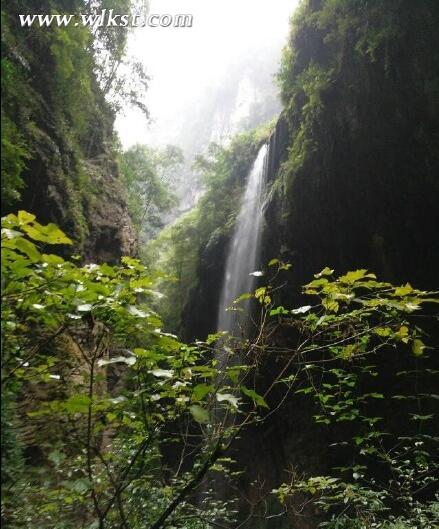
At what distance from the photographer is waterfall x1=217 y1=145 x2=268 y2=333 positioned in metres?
12.5

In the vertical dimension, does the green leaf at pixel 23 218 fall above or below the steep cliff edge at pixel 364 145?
below

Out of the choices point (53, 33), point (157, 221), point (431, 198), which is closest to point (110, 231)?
point (53, 33)

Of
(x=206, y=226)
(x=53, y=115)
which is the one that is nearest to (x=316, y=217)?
(x=53, y=115)

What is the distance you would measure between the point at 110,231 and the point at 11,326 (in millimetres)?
9429

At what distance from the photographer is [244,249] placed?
13039 millimetres

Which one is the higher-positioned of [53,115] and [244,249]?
[53,115]

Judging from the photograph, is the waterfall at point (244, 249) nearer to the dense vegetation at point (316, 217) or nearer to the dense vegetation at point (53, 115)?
the dense vegetation at point (316, 217)

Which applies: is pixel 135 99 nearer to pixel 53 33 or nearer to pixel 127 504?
pixel 53 33

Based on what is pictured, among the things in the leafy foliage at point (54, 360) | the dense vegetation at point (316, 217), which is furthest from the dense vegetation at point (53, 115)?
the leafy foliage at point (54, 360)

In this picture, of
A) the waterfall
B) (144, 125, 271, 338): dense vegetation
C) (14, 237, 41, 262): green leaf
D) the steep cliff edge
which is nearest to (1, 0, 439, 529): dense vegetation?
the steep cliff edge

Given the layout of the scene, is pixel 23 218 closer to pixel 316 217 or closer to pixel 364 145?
pixel 364 145

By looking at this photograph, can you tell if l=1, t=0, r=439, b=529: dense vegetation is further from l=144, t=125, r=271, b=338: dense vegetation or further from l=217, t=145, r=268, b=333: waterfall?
l=144, t=125, r=271, b=338: dense vegetation

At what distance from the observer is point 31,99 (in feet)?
21.8

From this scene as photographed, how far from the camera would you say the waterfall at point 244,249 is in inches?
491
